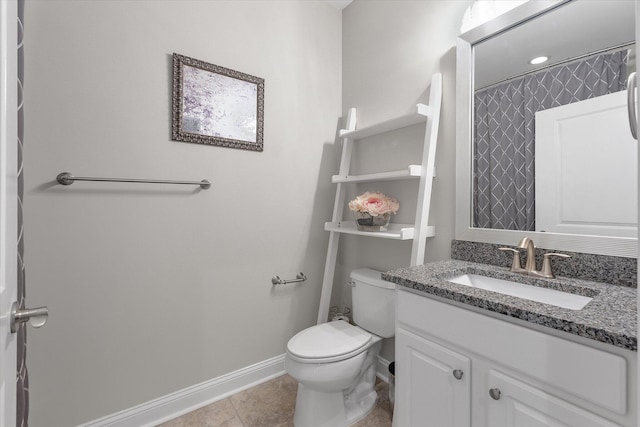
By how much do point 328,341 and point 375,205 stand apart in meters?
0.77

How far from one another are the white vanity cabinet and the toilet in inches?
12.5

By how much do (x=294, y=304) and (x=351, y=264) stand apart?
49 centimetres

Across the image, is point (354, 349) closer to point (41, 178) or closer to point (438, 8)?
point (41, 178)

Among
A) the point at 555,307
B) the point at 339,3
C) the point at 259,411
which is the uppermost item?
the point at 339,3

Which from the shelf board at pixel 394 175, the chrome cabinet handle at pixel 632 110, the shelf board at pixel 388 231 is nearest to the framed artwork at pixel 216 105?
the shelf board at pixel 394 175

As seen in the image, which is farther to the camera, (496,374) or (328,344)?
(328,344)

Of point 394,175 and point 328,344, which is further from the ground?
point 394,175

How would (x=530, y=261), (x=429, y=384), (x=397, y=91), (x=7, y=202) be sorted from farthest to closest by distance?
(x=397, y=91), (x=530, y=261), (x=429, y=384), (x=7, y=202)

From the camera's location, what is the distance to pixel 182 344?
158cm

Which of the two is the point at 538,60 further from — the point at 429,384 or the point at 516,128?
the point at 429,384

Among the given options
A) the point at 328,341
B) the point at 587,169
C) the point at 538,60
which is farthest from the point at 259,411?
the point at 538,60

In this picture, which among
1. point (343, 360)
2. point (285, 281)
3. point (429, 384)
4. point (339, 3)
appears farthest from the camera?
point (339, 3)

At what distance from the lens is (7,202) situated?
0.53 m

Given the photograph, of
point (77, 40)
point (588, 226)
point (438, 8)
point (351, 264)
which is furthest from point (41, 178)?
point (588, 226)
